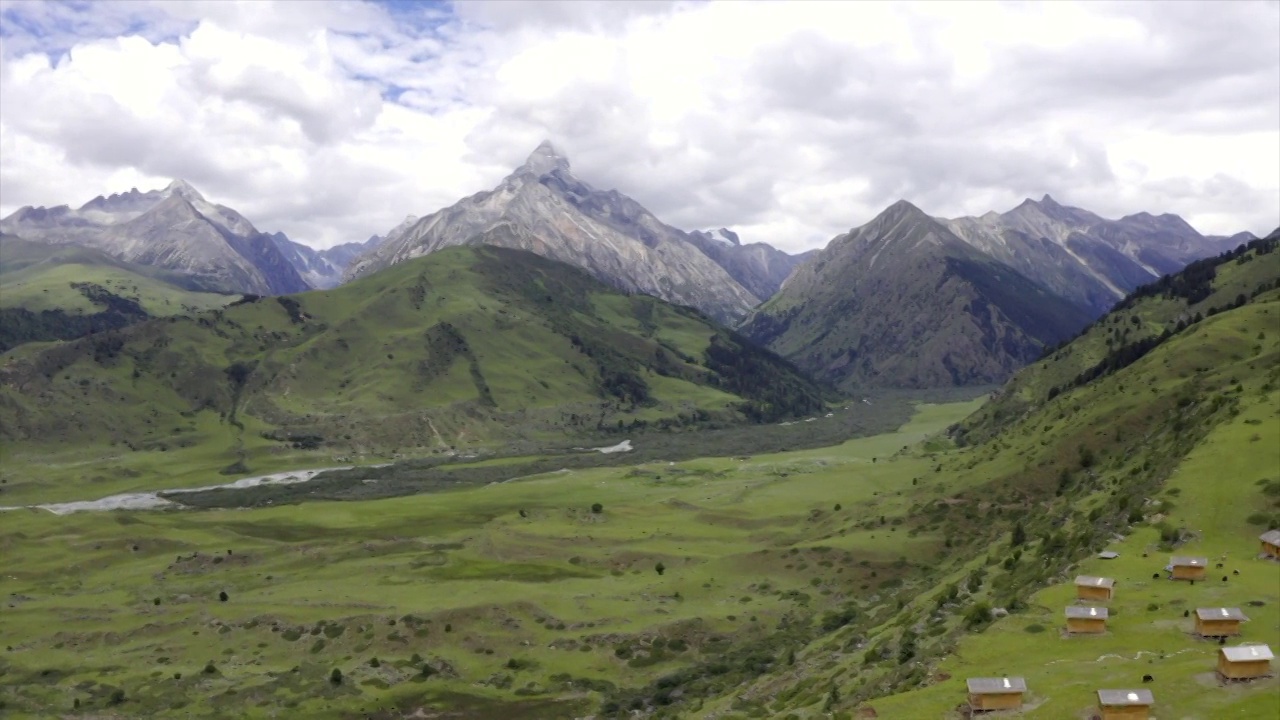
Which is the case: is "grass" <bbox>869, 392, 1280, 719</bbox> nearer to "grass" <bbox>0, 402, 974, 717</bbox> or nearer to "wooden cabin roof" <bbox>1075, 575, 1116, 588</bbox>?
"wooden cabin roof" <bbox>1075, 575, 1116, 588</bbox>

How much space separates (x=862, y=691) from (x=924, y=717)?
995cm

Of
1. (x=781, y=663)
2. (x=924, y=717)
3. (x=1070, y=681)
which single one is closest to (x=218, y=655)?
(x=781, y=663)

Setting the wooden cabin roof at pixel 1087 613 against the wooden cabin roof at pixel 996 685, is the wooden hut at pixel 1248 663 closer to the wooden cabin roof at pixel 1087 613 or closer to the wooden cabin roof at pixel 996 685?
the wooden cabin roof at pixel 996 685

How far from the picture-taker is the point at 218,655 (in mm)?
94188

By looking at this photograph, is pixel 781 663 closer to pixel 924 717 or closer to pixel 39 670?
pixel 924 717

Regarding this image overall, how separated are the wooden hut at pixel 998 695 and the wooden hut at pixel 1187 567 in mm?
21991

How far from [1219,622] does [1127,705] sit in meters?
12.8

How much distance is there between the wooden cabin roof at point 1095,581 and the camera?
6034 centimetres

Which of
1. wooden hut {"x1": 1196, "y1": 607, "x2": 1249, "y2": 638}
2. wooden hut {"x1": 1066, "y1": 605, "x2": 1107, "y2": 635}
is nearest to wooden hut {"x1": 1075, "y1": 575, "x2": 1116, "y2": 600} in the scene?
wooden hut {"x1": 1066, "y1": 605, "x2": 1107, "y2": 635}

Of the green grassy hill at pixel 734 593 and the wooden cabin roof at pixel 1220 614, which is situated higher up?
the wooden cabin roof at pixel 1220 614

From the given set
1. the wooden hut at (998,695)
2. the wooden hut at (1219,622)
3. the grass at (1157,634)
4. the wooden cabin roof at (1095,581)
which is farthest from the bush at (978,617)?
the wooden hut at (998,695)

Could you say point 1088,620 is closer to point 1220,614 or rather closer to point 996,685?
point 1220,614

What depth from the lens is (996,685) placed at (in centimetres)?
4844

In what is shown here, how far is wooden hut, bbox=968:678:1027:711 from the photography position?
47.9 m
